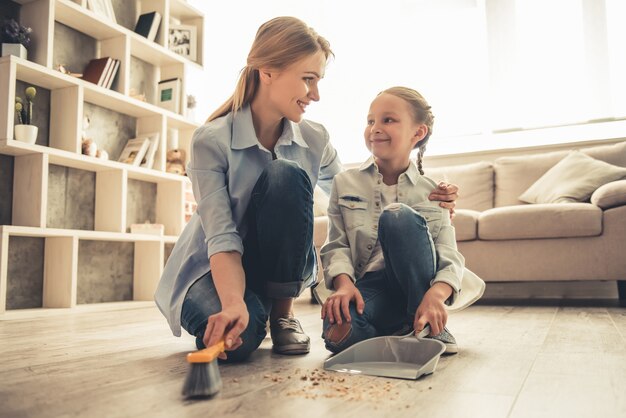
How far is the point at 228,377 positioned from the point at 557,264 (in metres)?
2.24

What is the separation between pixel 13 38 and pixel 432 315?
2.29 metres

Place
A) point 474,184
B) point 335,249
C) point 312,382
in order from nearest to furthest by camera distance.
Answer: point 312,382, point 335,249, point 474,184

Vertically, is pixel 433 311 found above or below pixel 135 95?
below

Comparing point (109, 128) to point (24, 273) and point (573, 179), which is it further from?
point (573, 179)

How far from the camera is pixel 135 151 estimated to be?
3143mm

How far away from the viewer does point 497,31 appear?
4109mm

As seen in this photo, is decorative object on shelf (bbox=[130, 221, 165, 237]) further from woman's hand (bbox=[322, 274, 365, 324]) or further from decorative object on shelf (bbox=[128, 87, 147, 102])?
woman's hand (bbox=[322, 274, 365, 324])

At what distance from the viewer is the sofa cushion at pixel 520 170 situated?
3375 mm

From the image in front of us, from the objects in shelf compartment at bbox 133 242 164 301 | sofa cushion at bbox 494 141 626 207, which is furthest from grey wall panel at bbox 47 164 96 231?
sofa cushion at bbox 494 141 626 207

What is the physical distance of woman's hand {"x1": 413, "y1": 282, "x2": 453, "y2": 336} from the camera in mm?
1085

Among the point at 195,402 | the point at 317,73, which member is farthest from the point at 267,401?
the point at 317,73

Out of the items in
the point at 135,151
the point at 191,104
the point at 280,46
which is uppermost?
the point at 191,104

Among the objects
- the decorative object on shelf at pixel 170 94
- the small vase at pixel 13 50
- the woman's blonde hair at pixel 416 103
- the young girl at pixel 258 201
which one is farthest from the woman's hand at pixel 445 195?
the decorative object on shelf at pixel 170 94

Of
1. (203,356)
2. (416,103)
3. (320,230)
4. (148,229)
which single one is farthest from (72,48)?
(203,356)
